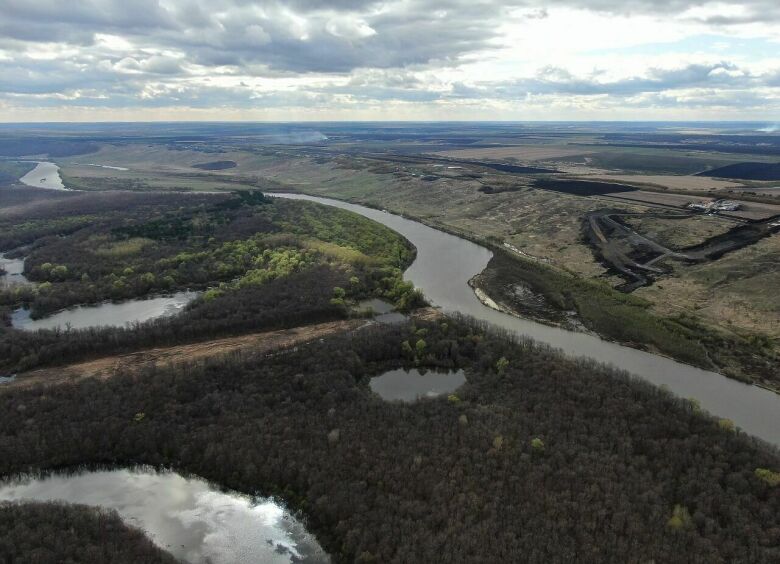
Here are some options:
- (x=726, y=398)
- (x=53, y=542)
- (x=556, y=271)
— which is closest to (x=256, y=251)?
(x=556, y=271)

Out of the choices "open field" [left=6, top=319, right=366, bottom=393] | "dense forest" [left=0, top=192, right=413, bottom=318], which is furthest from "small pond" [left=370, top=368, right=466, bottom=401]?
"dense forest" [left=0, top=192, right=413, bottom=318]

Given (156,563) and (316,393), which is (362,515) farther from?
(316,393)

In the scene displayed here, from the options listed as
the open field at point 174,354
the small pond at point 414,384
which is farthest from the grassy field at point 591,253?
the open field at point 174,354

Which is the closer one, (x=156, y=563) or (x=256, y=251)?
(x=156, y=563)

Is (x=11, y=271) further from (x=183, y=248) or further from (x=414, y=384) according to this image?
(x=414, y=384)

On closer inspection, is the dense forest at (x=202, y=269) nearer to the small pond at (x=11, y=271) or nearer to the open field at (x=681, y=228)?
the small pond at (x=11, y=271)

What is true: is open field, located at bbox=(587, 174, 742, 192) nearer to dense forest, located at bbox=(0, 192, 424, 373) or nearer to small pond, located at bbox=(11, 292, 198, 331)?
dense forest, located at bbox=(0, 192, 424, 373)
